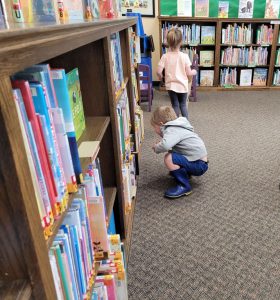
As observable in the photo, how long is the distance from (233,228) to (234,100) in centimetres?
316

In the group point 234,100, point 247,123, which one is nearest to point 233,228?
point 247,123

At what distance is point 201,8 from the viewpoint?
15.6 ft

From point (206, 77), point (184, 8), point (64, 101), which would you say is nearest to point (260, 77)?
point (206, 77)

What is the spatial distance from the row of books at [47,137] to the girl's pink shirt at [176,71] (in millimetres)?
2670

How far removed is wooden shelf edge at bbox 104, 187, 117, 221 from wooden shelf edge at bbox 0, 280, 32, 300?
30.7 inches

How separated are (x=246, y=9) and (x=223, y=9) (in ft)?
1.24

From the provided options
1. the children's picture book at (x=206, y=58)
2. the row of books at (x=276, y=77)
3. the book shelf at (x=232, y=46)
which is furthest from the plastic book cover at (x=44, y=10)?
the row of books at (x=276, y=77)

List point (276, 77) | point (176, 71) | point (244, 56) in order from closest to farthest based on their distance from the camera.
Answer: point (176, 71) < point (244, 56) < point (276, 77)

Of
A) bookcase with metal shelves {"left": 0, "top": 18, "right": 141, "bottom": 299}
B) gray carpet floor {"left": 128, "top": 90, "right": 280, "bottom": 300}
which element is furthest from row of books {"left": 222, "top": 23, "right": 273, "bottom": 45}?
bookcase with metal shelves {"left": 0, "top": 18, "right": 141, "bottom": 299}

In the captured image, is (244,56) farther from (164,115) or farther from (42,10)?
(42,10)

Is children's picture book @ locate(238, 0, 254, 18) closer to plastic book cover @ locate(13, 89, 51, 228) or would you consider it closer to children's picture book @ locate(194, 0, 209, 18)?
children's picture book @ locate(194, 0, 209, 18)

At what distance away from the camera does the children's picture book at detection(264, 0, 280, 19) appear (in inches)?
185

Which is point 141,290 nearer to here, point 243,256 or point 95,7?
point 243,256

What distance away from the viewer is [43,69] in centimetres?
62
